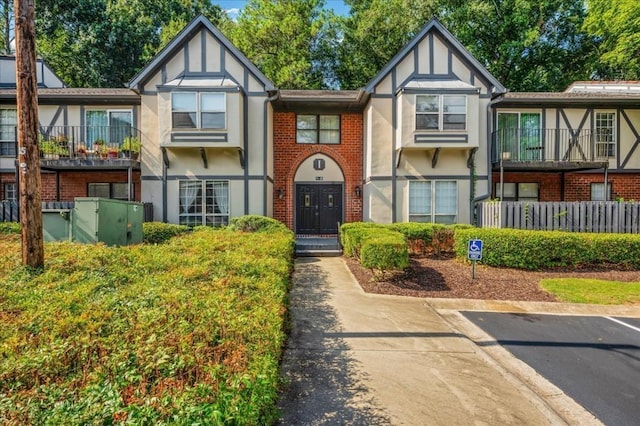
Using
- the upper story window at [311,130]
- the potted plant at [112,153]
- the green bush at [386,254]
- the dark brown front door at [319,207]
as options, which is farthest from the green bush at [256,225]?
the potted plant at [112,153]

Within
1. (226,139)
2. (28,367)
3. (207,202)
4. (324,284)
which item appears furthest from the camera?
(207,202)

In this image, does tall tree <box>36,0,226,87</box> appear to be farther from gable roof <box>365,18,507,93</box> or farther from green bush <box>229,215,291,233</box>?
green bush <box>229,215,291,233</box>

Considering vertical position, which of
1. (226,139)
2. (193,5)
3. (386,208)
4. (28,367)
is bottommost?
(28,367)

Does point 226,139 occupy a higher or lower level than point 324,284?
higher

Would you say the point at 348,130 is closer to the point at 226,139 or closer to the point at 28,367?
the point at 226,139

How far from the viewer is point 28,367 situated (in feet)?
8.61

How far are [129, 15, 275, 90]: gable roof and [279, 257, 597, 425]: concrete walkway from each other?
34.1ft

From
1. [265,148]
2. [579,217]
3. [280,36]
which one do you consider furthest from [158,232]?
[280,36]

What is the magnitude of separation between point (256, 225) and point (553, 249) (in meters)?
9.35

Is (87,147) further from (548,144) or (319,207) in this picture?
(548,144)

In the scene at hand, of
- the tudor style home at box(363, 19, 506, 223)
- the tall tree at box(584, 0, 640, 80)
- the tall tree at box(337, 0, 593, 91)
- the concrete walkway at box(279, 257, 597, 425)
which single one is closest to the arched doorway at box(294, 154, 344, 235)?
the tudor style home at box(363, 19, 506, 223)

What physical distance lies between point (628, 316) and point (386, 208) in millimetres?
8025

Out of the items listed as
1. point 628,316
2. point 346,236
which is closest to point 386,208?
point 346,236

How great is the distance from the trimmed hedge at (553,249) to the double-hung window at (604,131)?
619cm
